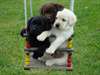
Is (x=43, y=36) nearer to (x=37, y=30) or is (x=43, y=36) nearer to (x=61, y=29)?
(x=37, y=30)

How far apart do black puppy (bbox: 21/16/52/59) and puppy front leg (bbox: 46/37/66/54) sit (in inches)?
2.7

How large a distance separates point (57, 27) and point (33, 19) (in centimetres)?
30

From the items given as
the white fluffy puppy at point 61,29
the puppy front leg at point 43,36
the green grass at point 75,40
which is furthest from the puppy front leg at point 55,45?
the green grass at point 75,40

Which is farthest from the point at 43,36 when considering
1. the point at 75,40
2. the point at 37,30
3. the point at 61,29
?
the point at 75,40

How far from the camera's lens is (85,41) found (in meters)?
9.46

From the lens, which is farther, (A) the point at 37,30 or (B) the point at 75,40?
(B) the point at 75,40

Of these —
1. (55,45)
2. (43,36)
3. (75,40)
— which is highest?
(43,36)

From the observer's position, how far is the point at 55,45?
5.27 metres

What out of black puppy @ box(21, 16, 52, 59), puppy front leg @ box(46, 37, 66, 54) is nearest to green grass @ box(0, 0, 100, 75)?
black puppy @ box(21, 16, 52, 59)

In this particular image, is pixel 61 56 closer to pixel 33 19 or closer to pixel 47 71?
pixel 33 19

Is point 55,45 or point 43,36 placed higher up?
point 43,36

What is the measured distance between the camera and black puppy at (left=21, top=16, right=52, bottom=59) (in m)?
5.19

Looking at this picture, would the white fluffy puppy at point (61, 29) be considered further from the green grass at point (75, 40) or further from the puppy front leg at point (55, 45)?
the green grass at point (75, 40)

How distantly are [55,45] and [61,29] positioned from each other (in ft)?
0.70
